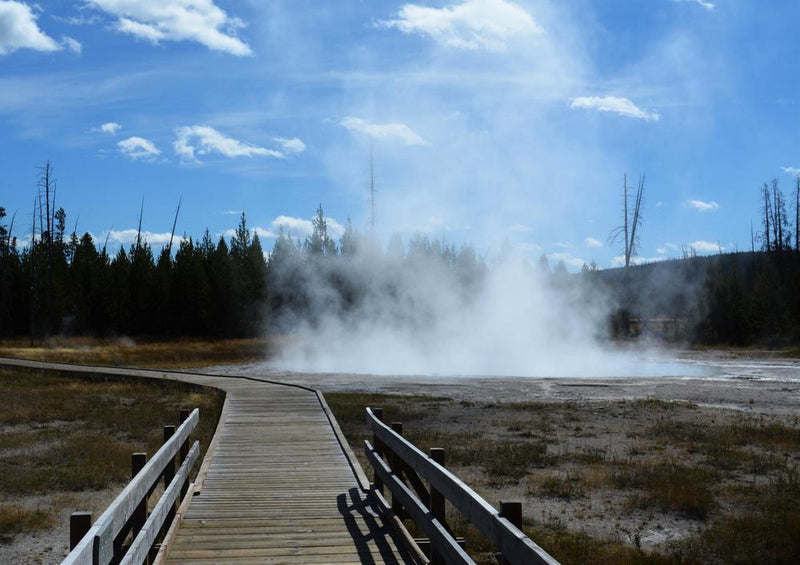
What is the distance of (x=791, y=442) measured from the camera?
14.0 m

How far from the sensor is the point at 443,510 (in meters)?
5.61

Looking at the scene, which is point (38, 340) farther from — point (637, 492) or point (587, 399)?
point (637, 492)

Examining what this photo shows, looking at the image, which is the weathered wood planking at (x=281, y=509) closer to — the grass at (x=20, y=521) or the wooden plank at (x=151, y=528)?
the wooden plank at (x=151, y=528)

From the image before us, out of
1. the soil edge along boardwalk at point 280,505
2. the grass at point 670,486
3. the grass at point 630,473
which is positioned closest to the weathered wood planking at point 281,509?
the soil edge along boardwalk at point 280,505

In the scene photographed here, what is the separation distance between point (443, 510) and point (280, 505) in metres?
2.22

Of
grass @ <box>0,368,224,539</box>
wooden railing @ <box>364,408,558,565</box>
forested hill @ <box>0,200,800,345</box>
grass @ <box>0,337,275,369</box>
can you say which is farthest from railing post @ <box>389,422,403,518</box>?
forested hill @ <box>0,200,800,345</box>

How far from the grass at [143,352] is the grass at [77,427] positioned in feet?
39.1

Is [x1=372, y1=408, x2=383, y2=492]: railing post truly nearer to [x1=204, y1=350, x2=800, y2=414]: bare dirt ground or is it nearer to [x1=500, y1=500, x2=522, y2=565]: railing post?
[x1=500, y1=500, x2=522, y2=565]: railing post

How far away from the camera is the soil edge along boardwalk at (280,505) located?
576cm

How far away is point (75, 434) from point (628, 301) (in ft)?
175

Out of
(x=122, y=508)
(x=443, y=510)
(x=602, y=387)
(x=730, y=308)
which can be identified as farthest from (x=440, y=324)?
(x=122, y=508)

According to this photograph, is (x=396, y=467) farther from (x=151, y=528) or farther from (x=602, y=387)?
(x=602, y=387)

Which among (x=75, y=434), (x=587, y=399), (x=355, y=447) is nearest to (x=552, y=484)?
(x=355, y=447)

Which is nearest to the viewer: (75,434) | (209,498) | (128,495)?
(128,495)
